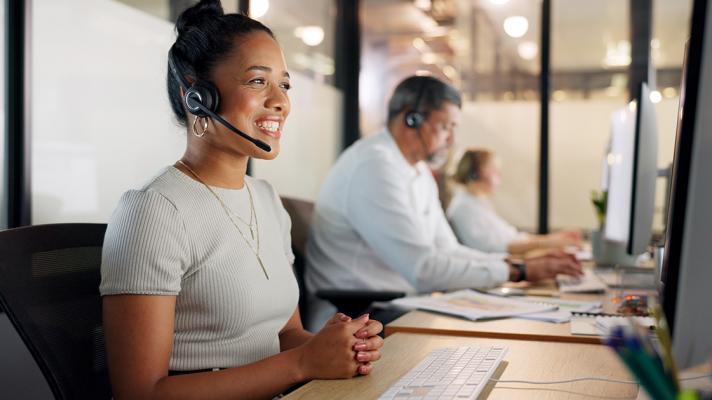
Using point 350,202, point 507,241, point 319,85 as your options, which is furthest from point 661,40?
point 350,202

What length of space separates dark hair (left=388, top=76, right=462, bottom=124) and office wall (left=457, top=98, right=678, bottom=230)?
1.98 m

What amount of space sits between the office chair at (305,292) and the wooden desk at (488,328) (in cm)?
32

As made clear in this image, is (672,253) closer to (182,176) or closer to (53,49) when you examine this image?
(182,176)

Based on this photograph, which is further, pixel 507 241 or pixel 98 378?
pixel 507 241

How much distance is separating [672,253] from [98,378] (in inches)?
36.1

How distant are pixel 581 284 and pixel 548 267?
0.11 meters

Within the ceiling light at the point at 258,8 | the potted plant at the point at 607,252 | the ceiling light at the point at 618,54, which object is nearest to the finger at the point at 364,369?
the potted plant at the point at 607,252

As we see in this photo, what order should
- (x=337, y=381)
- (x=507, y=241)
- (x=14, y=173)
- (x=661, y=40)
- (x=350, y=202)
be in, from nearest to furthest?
1. (x=337, y=381)
2. (x=14, y=173)
3. (x=350, y=202)
4. (x=507, y=241)
5. (x=661, y=40)

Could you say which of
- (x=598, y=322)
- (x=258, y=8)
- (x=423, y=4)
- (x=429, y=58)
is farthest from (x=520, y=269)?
(x=423, y=4)

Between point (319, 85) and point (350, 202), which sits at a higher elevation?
point (319, 85)

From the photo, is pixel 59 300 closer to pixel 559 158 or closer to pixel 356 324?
pixel 356 324

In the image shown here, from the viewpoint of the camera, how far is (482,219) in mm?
3814

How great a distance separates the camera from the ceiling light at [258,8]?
122 inches

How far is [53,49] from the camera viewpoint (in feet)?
6.38
